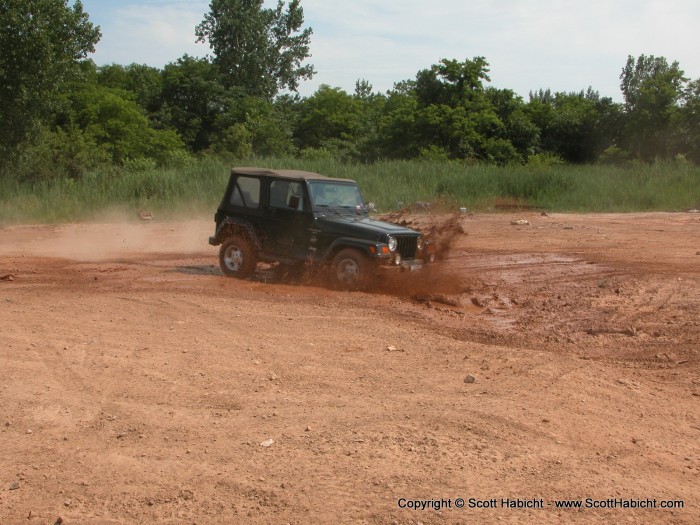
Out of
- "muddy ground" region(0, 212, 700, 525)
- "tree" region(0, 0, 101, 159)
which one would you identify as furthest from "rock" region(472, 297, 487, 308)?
"tree" region(0, 0, 101, 159)

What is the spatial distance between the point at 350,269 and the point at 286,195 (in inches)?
65.8

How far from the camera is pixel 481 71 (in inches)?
1734

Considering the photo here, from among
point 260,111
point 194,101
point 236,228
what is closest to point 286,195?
point 236,228

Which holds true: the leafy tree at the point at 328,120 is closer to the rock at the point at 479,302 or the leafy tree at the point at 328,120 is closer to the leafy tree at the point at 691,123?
the leafy tree at the point at 691,123

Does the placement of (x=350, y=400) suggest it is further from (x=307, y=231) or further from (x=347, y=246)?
(x=307, y=231)

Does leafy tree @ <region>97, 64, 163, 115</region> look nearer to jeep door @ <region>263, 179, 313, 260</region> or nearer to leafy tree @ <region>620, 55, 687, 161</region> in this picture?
leafy tree @ <region>620, 55, 687, 161</region>

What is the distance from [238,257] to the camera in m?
12.7

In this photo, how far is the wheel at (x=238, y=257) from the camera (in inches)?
491

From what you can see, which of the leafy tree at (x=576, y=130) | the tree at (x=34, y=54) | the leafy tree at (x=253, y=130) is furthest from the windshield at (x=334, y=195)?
the leafy tree at (x=576, y=130)

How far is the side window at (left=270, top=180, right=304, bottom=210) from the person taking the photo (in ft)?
39.1

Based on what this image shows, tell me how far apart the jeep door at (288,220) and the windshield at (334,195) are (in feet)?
0.58

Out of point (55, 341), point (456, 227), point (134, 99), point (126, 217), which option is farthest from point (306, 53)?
point (55, 341)

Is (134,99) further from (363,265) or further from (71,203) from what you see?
(363,265)

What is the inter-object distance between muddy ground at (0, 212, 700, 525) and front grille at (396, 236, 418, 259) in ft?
1.34
